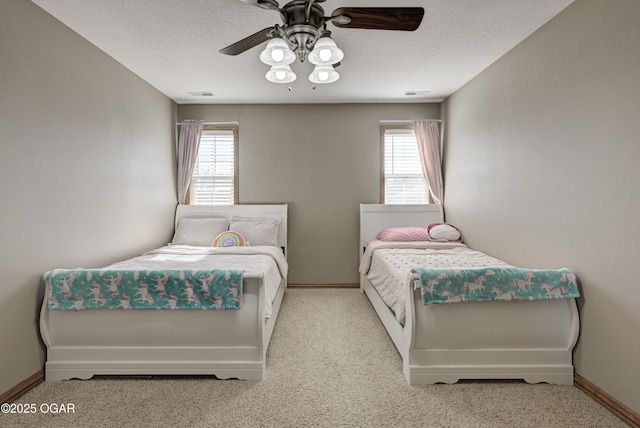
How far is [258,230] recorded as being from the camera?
416cm

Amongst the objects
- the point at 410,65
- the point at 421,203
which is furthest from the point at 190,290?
the point at 421,203

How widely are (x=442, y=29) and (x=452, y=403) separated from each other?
2.60 m

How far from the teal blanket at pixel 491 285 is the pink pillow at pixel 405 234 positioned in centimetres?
189

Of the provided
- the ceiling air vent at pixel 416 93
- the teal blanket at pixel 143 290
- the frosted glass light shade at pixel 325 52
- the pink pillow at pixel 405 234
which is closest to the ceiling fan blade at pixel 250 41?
the frosted glass light shade at pixel 325 52

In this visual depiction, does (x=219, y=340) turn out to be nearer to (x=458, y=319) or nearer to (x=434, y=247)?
(x=458, y=319)

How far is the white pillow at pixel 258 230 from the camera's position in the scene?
162 inches

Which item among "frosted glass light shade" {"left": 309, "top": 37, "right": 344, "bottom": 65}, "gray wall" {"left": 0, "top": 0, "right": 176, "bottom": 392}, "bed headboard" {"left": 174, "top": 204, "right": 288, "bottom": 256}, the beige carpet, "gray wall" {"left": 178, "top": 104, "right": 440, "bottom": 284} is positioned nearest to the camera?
the beige carpet

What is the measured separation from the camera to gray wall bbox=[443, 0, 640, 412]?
1.83m

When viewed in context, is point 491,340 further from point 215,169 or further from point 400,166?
point 215,169

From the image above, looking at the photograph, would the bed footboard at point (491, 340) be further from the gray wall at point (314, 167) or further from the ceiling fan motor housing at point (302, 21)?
the gray wall at point (314, 167)

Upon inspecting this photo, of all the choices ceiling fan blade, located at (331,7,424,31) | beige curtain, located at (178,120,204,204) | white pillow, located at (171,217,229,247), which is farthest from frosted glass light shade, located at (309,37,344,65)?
beige curtain, located at (178,120,204,204)

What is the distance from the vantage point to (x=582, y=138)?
2148 millimetres

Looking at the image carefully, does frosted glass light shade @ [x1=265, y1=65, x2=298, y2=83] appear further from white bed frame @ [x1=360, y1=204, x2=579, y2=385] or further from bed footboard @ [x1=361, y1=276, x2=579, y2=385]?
bed footboard @ [x1=361, y1=276, x2=579, y2=385]

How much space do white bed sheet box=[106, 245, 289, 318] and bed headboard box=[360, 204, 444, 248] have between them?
50.4 inches
